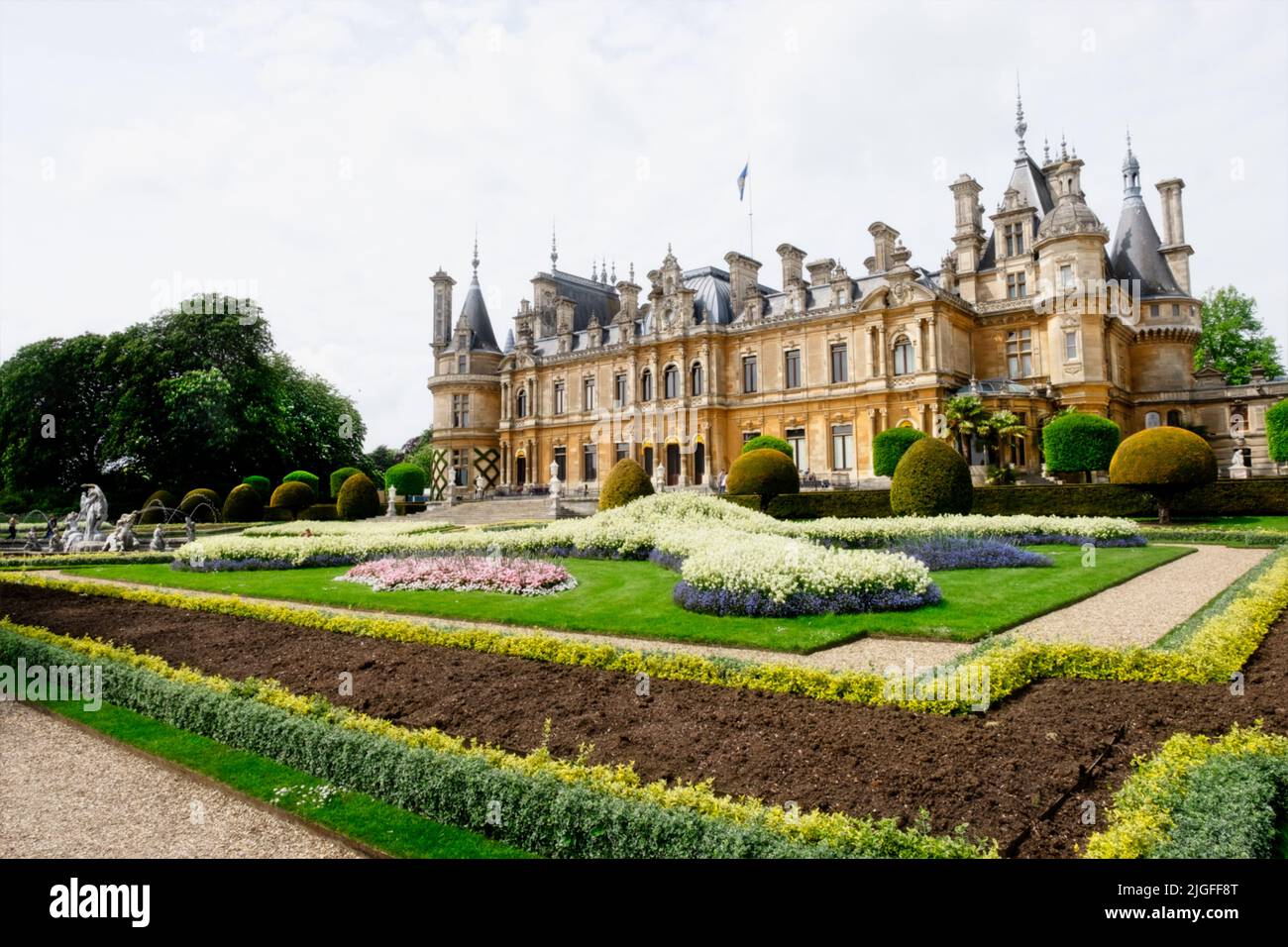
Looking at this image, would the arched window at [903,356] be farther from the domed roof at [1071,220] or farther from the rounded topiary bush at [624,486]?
the rounded topiary bush at [624,486]

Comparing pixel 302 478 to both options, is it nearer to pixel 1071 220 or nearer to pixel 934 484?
pixel 934 484

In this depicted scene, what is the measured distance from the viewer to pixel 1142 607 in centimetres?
1037

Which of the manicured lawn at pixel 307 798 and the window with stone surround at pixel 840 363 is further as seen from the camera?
the window with stone surround at pixel 840 363

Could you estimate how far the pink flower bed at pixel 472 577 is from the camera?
42.3 ft

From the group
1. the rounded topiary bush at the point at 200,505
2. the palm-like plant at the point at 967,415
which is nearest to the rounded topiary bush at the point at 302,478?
the rounded topiary bush at the point at 200,505

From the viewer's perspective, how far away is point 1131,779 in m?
4.40

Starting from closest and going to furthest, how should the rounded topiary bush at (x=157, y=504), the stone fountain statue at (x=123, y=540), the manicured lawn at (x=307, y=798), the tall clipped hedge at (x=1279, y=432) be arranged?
the manicured lawn at (x=307, y=798), the stone fountain statue at (x=123, y=540), the tall clipped hedge at (x=1279, y=432), the rounded topiary bush at (x=157, y=504)

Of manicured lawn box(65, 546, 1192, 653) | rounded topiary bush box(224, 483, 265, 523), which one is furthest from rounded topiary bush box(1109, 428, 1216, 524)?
rounded topiary bush box(224, 483, 265, 523)

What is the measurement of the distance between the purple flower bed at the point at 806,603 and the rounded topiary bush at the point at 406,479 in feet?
126

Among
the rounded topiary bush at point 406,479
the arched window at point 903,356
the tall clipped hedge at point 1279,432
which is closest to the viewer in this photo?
the tall clipped hedge at point 1279,432

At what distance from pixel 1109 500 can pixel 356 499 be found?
2922 centimetres
